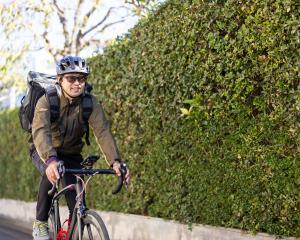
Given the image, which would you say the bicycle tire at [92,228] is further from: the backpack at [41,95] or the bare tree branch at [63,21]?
the bare tree branch at [63,21]

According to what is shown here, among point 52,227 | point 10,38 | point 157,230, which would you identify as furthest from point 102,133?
point 10,38

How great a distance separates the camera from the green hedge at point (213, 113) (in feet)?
19.2

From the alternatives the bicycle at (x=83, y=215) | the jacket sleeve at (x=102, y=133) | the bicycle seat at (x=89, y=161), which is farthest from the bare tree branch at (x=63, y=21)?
the bicycle at (x=83, y=215)

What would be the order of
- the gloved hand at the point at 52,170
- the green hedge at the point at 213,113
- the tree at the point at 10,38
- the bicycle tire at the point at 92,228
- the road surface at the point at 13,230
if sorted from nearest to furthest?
the bicycle tire at the point at 92,228 < the gloved hand at the point at 52,170 < the green hedge at the point at 213,113 < the road surface at the point at 13,230 < the tree at the point at 10,38

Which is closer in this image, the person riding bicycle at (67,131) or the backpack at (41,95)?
the person riding bicycle at (67,131)

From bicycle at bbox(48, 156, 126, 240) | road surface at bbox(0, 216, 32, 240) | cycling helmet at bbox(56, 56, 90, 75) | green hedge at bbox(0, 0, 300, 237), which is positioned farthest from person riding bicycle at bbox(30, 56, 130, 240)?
road surface at bbox(0, 216, 32, 240)

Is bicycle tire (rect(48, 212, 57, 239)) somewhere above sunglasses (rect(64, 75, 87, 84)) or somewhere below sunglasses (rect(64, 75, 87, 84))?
below

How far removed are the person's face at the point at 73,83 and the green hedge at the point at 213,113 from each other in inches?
69.7

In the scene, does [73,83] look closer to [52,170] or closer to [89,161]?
[89,161]

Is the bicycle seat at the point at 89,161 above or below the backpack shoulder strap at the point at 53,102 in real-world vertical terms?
below

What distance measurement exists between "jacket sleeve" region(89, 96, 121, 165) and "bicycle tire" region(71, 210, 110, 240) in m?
0.64

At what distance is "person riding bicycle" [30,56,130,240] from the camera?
503cm

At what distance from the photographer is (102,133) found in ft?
17.7

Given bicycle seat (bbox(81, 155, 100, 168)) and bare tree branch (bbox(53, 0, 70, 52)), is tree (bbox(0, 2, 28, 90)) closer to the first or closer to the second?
bare tree branch (bbox(53, 0, 70, 52))
